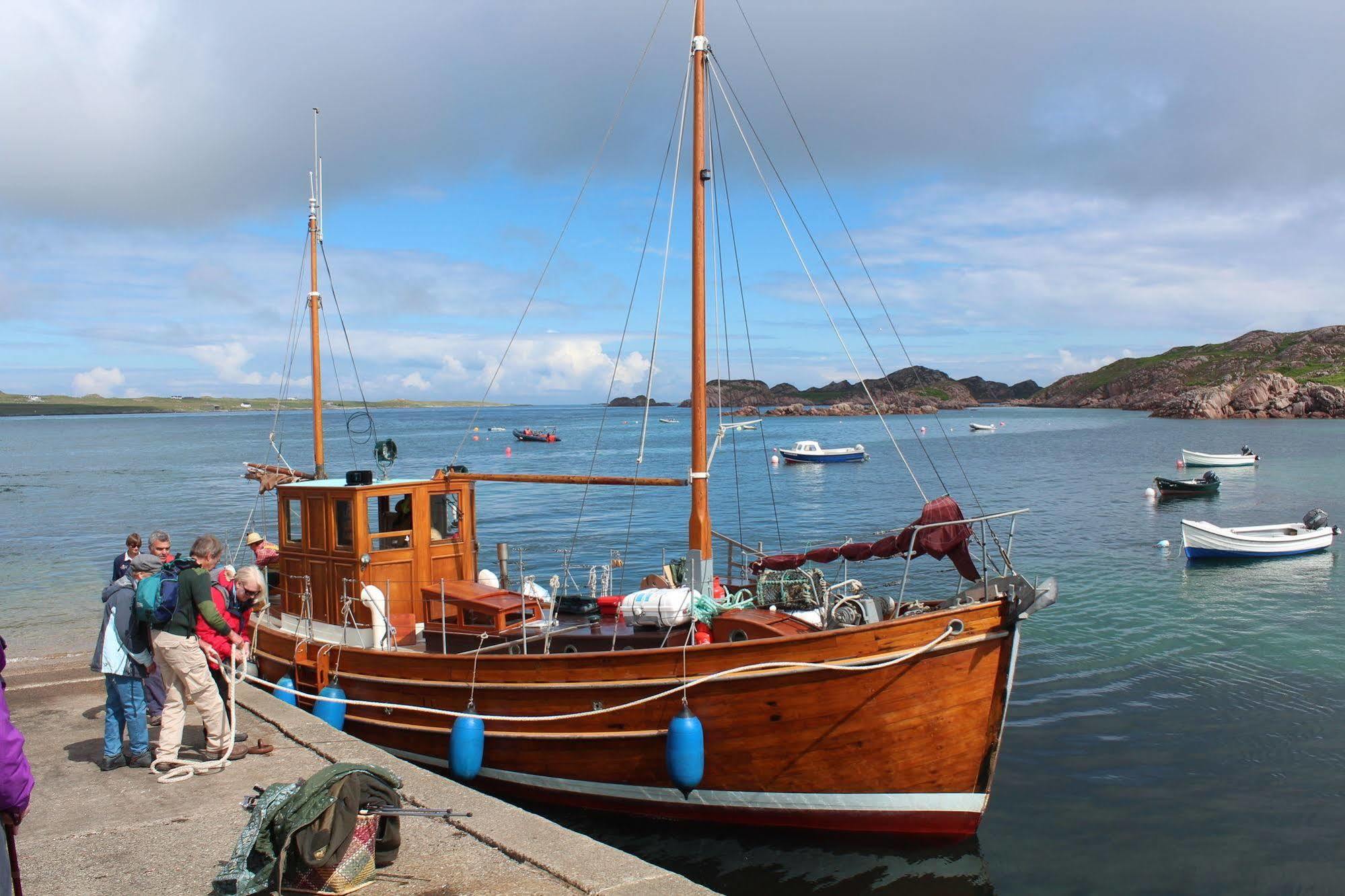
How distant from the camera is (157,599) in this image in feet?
22.8

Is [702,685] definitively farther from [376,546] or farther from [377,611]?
[376,546]

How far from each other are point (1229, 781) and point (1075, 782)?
1.83 meters

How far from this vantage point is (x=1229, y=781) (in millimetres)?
10391

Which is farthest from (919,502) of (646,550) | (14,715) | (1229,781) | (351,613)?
(14,715)

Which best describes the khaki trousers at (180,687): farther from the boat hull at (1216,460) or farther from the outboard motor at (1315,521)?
the boat hull at (1216,460)

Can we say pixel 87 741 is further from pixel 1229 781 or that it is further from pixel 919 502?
pixel 919 502

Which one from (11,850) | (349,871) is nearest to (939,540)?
(349,871)

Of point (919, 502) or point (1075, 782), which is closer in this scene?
point (1075, 782)

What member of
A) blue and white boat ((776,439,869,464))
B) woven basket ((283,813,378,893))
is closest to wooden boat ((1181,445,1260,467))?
blue and white boat ((776,439,869,464))

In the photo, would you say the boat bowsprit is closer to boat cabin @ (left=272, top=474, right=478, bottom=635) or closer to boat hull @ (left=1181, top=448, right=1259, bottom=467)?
boat cabin @ (left=272, top=474, right=478, bottom=635)

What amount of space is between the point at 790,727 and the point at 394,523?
615 centimetres

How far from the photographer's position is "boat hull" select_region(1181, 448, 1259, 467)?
50.7 meters

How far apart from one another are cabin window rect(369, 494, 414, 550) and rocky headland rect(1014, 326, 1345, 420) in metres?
122

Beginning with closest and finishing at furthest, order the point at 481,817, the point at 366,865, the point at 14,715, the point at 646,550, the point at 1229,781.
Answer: the point at 366,865 < the point at 481,817 < the point at 14,715 < the point at 1229,781 < the point at 646,550
